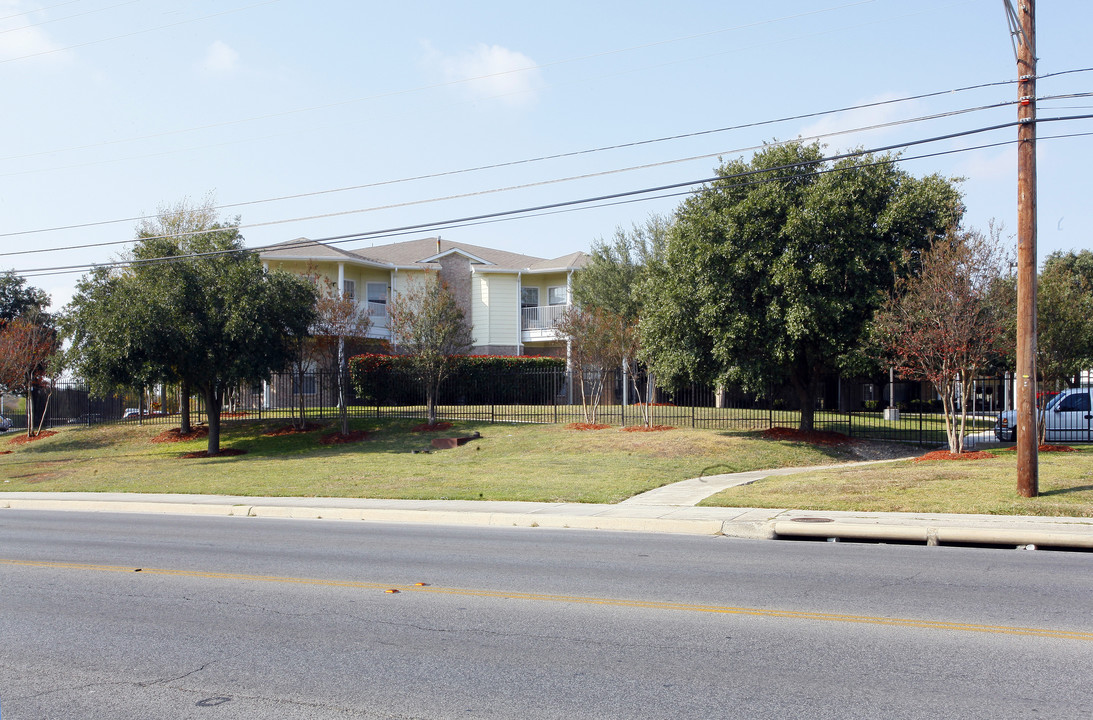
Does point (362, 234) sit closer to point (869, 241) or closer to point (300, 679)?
point (869, 241)

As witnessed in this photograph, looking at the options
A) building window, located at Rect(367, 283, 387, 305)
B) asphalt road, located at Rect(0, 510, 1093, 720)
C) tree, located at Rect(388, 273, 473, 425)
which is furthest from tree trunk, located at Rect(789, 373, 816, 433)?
building window, located at Rect(367, 283, 387, 305)

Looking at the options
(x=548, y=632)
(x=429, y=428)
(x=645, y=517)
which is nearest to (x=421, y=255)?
(x=429, y=428)

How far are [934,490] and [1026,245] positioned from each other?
4514 millimetres

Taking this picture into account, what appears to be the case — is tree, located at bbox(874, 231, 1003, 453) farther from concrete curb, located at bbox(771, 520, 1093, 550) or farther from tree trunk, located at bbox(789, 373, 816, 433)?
concrete curb, located at bbox(771, 520, 1093, 550)

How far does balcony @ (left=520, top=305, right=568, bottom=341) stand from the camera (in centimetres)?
4303

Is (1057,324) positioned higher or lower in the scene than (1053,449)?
higher

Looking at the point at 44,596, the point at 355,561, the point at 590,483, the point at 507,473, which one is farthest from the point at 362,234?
the point at 44,596

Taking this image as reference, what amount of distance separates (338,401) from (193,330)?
832cm

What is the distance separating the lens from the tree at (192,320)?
24.9m

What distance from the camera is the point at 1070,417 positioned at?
83.0 feet

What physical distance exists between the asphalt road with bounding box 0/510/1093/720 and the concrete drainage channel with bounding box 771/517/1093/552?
2.26 feet

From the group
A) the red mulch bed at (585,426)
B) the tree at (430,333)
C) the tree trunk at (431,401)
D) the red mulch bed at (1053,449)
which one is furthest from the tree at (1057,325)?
the tree trunk at (431,401)

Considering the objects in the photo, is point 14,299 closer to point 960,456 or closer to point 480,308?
point 480,308

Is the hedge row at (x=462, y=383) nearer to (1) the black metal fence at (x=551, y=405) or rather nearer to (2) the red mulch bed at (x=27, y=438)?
(1) the black metal fence at (x=551, y=405)
